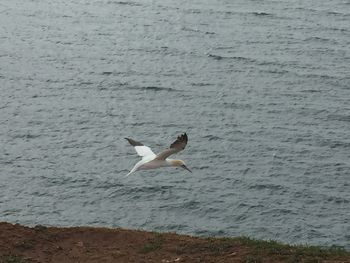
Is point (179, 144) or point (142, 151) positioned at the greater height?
point (179, 144)

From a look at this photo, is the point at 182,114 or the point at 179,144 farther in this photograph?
the point at 182,114

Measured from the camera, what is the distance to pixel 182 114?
44.2m

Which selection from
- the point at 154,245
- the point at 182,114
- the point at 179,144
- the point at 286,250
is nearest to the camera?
the point at 179,144

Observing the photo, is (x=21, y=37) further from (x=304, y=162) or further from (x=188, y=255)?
(x=188, y=255)

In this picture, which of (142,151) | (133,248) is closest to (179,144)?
(133,248)

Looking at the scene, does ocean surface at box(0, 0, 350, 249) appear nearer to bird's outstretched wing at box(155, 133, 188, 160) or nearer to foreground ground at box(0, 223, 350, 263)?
foreground ground at box(0, 223, 350, 263)

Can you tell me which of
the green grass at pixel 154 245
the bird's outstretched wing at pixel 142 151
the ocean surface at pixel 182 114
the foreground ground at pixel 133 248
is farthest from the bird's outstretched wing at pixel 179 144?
the ocean surface at pixel 182 114

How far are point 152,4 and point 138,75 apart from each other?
1652 centimetres

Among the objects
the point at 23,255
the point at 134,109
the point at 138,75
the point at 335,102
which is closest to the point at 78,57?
the point at 138,75

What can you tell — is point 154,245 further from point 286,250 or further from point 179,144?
point 286,250

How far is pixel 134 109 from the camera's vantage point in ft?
147

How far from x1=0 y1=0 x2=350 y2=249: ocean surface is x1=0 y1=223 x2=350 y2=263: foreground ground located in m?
7.91

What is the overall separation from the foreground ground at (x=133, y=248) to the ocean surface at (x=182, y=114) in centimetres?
791

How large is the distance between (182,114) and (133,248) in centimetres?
2114
